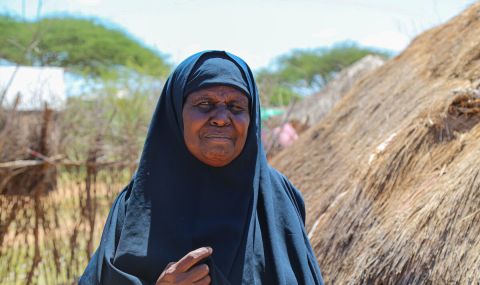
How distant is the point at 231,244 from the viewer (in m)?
2.31

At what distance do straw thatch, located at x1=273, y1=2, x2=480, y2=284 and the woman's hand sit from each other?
49.6 inches

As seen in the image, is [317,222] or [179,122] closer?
[179,122]

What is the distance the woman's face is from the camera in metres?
2.33

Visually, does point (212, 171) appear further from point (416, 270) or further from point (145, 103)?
point (145, 103)

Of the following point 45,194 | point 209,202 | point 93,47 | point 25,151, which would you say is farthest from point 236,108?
point 93,47

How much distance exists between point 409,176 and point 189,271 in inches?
70.3

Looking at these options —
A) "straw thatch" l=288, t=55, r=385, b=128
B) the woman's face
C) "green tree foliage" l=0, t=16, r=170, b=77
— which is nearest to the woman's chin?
the woman's face

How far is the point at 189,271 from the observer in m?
2.19

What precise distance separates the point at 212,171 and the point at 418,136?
5.46ft

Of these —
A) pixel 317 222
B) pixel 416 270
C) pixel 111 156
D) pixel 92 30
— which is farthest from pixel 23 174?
pixel 92 30

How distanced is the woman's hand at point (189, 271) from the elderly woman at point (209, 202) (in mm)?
41

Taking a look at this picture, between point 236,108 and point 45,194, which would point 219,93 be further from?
point 45,194

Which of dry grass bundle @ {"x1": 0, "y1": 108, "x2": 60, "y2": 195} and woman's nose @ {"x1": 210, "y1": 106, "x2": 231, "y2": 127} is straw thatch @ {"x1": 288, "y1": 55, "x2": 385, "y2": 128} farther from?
woman's nose @ {"x1": 210, "y1": 106, "x2": 231, "y2": 127}

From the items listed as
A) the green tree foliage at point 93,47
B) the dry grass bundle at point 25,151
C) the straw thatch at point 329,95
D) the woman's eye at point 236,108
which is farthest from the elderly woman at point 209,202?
the green tree foliage at point 93,47
